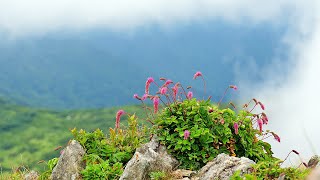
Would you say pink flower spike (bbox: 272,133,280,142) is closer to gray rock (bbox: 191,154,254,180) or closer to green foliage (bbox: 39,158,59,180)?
gray rock (bbox: 191,154,254,180)

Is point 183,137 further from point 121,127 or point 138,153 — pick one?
point 121,127

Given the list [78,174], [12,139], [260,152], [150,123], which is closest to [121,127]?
[150,123]

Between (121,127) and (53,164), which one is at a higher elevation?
(121,127)

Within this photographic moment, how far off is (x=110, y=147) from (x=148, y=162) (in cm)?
209

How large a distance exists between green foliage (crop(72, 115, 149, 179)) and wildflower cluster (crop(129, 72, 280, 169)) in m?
0.82

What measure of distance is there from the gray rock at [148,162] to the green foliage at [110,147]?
601mm

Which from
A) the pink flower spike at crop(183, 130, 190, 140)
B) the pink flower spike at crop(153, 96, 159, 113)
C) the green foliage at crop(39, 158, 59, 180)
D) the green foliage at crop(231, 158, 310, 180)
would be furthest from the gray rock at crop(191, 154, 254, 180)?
the green foliage at crop(39, 158, 59, 180)

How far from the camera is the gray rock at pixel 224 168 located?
1148 centimetres

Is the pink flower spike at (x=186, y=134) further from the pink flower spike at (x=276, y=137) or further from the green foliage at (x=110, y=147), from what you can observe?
the pink flower spike at (x=276, y=137)

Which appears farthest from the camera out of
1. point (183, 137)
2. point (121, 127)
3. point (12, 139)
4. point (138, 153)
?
point (12, 139)

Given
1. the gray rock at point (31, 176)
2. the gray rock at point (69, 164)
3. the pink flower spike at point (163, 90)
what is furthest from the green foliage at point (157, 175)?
the gray rock at point (31, 176)

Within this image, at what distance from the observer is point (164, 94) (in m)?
13.3

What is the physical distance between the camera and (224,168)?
11.7 m

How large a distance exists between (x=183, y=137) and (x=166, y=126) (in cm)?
56
